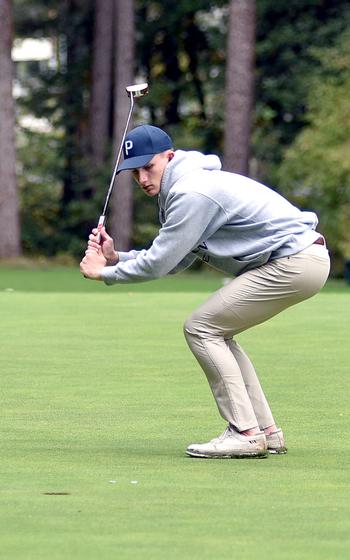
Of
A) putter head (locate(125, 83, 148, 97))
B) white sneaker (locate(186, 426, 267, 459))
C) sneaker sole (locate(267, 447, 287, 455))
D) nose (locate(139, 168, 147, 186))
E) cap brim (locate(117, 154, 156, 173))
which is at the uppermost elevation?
putter head (locate(125, 83, 148, 97))

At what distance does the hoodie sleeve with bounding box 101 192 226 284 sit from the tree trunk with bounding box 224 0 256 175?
25762 mm

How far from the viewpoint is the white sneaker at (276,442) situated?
8.30m

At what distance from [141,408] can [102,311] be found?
7735 mm

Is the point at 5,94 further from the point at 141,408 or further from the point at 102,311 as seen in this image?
the point at 141,408

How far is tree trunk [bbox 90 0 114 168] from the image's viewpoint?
130 feet

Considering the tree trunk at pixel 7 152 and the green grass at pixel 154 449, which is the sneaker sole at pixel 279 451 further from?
the tree trunk at pixel 7 152

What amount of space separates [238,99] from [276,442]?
2610cm

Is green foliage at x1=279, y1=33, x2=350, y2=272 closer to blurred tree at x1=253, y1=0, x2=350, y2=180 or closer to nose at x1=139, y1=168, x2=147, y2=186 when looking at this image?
blurred tree at x1=253, y1=0, x2=350, y2=180

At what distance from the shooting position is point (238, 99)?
3394 cm

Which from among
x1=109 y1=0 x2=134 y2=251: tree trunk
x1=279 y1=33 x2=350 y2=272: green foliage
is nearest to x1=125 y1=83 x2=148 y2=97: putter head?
x1=279 y1=33 x2=350 y2=272: green foliage

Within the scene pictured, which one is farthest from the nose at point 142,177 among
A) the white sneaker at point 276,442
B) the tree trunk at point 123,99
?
the tree trunk at point 123,99

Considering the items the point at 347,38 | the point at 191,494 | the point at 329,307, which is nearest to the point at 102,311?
the point at 329,307

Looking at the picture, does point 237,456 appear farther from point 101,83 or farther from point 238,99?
point 101,83

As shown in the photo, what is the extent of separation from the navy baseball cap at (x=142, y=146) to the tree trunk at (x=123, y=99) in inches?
1116
